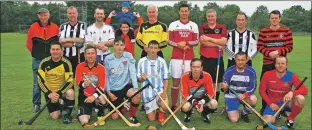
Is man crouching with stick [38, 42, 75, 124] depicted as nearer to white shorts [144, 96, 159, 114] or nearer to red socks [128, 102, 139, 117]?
red socks [128, 102, 139, 117]

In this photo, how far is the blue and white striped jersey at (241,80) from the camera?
6082mm

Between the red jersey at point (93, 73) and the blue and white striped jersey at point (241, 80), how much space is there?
2171 mm

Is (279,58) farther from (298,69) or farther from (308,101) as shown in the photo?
(298,69)

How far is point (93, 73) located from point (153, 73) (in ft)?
3.47

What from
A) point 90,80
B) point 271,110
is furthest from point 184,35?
point 271,110

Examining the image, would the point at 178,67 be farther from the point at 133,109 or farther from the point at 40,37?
the point at 40,37

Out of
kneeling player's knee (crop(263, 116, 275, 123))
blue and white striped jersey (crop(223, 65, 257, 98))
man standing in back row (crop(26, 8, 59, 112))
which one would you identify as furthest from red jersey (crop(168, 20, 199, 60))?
man standing in back row (crop(26, 8, 59, 112))

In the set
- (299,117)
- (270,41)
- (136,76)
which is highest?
(270,41)

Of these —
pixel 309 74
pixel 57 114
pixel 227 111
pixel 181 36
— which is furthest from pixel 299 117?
pixel 309 74

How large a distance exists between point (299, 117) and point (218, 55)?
186 cm

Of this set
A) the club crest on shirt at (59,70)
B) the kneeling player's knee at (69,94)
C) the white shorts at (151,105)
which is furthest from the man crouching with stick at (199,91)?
the club crest on shirt at (59,70)

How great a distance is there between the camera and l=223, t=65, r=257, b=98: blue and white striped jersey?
6082 mm

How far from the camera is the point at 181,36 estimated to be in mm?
6512

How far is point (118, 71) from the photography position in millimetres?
6148
